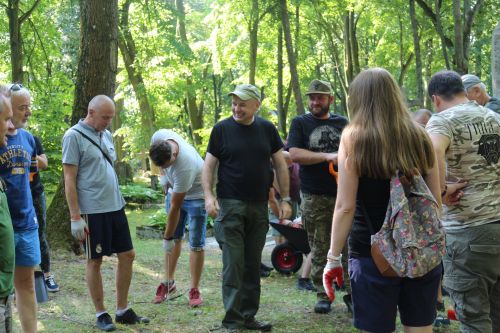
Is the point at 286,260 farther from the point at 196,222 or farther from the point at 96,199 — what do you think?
the point at 96,199

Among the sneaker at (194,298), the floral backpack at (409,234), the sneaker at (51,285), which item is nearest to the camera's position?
the floral backpack at (409,234)

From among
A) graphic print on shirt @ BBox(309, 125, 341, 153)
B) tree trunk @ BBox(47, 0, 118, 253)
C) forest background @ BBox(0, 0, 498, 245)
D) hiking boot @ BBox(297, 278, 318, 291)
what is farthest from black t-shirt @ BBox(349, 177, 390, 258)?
forest background @ BBox(0, 0, 498, 245)

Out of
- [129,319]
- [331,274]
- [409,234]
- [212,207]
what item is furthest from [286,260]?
[409,234]

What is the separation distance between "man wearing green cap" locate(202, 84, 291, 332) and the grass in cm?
34

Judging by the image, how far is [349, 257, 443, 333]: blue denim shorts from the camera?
126 inches

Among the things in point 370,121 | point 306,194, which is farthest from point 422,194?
point 306,194

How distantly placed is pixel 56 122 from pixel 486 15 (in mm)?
13402

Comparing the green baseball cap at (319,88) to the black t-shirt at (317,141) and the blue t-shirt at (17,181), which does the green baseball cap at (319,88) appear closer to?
the black t-shirt at (317,141)

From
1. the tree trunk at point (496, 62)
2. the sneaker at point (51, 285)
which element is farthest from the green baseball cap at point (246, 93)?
the tree trunk at point (496, 62)

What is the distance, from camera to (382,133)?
3.19 m

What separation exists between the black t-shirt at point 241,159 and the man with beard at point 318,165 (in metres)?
0.58

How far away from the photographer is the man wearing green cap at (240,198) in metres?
5.22

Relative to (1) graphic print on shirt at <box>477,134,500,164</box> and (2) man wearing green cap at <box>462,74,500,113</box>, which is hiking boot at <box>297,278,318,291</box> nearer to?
(2) man wearing green cap at <box>462,74,500,113</box>

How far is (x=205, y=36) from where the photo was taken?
39.4m
